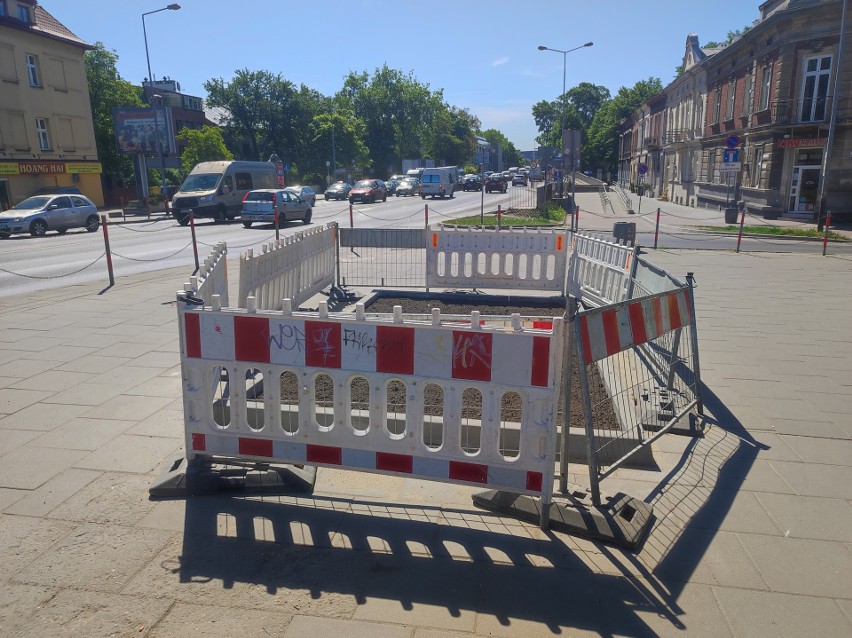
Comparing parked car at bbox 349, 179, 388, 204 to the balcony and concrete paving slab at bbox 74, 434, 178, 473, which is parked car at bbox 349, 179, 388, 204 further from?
concrete paving slab at bbox 74, 434, 178, 473

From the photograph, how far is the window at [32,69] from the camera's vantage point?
38.4m

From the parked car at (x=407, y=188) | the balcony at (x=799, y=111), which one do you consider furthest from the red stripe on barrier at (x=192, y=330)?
the parked car at (x=407, y=188)

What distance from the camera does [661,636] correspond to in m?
3.03

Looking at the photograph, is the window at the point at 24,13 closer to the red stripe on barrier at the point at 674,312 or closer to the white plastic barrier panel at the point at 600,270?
the white plastic barrier panel at the point at 600,270

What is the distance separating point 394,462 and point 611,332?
1637 mm

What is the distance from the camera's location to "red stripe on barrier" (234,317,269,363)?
13.6 feet

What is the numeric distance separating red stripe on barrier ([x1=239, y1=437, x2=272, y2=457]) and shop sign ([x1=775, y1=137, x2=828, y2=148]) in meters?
33.2

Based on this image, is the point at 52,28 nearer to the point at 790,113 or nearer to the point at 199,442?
the point at 790,113

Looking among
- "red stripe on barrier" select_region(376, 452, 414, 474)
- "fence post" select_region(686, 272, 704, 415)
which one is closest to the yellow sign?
"fence post" select_region(686, 272, 704, 415)

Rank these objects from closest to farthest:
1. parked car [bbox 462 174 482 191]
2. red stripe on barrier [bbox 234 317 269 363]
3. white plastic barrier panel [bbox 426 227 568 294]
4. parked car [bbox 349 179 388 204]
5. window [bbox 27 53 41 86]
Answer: red stripe on barrier [bbox 234 317 269 363] → white plastic barrier panel [bbox 426 227 568 294] → window [bbox 27 53 41 86] → parked car [bbox 349 179 388 204] → parked car [bbox 462 174 482 191]

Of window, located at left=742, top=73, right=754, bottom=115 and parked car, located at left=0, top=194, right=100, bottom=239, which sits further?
window, located at left=742, top=73, right=754, bottom=115

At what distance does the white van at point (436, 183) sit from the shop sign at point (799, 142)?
1096 inches

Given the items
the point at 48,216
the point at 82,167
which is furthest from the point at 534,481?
the point at 82,167

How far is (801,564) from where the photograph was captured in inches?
141
